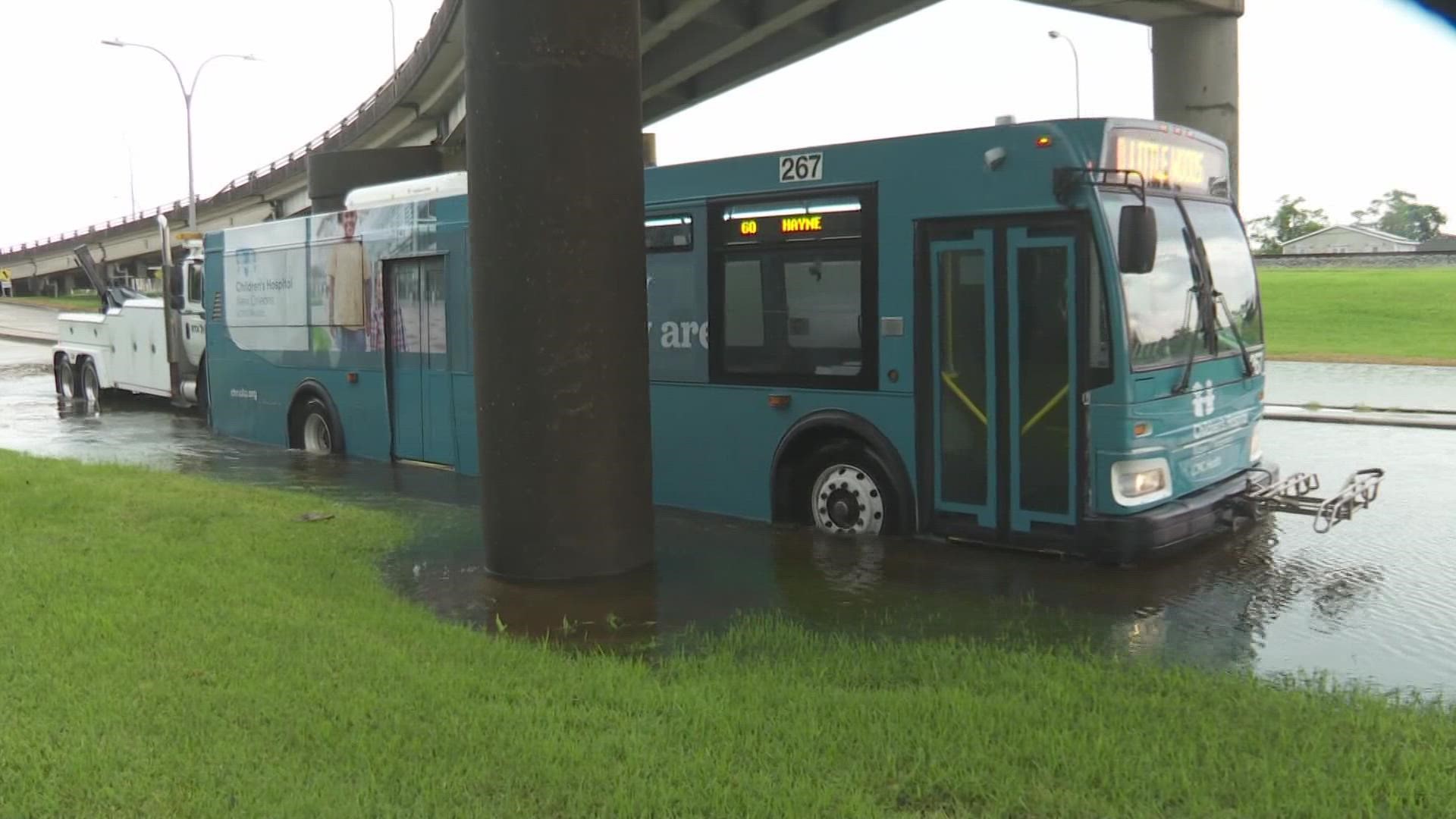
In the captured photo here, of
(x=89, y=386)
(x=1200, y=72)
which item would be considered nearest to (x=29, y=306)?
(x=89, y=386)

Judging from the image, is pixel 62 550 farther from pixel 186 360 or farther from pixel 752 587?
pixel 186 360

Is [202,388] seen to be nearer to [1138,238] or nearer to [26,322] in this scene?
[1138,238]

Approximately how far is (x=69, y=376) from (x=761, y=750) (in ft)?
73.5

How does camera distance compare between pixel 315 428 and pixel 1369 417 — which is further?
pixel 1369 417

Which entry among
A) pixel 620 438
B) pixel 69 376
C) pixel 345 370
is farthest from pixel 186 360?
pixel 620 438

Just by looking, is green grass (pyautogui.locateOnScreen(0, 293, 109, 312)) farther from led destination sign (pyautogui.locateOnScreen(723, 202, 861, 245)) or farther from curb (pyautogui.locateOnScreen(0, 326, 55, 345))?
led destination sign (pyautogui.locateOnScreen(723, 202, 861, 245))

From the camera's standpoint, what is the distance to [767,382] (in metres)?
9.88

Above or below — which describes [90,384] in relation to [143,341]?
below

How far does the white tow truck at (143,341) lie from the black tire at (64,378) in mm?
14

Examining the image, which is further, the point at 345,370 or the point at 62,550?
the point at 345,370

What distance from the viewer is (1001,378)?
335 inches

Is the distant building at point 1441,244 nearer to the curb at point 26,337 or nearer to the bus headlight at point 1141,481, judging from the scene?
the bus headlight at point 1141,481

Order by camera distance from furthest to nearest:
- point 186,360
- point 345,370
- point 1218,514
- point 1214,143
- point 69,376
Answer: point 69,376 → point 186,360 → point 345,370 → point 1214,143 → point 1218,514

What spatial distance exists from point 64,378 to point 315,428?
11219 millimetres
